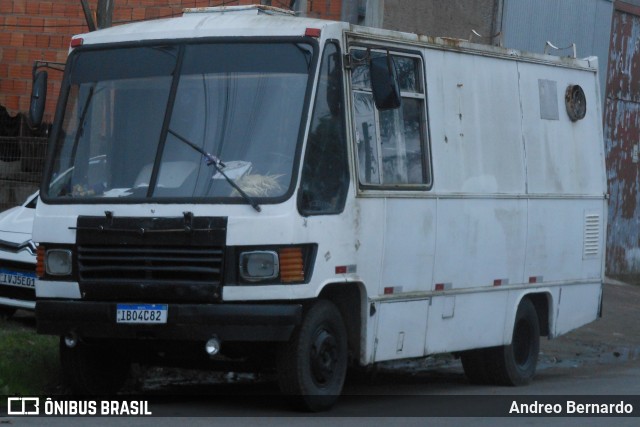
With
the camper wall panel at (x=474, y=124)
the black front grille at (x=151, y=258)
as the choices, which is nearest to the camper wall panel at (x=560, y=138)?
the camper wall panel at (x=474, y=124)

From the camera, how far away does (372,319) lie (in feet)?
32.1

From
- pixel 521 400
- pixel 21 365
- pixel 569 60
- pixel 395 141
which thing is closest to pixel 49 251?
pixel 21 365

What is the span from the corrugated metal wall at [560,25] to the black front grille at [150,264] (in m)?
13.3

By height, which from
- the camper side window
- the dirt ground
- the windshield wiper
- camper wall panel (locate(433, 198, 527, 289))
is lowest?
the dirt ground

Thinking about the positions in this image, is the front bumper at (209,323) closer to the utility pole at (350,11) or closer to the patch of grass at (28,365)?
the patch of grass at (28,365)

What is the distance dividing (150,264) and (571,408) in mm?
3528

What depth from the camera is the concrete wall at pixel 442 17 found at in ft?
65.6

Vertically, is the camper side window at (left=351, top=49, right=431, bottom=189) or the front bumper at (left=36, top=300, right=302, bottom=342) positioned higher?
the camper side window at (left=351, top=49, right=431, bottom=189)

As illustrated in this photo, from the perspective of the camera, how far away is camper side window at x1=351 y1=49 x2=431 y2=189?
9.80 meters

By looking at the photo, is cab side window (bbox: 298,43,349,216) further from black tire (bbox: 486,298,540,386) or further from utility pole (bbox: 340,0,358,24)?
utility pole (bbox: 340,0,358,24)

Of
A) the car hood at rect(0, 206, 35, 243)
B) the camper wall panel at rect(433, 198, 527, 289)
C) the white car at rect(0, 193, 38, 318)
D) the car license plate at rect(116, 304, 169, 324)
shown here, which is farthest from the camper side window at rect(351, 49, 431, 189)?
the car hood at rect(0, 206, 35, 243)

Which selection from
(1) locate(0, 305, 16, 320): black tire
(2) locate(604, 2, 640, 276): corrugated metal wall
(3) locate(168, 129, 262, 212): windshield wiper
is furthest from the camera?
(2) locate(604, 2, 640, 276): corrugated metal wall

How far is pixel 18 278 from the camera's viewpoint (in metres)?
12.8

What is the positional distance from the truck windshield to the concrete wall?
33.6ft
